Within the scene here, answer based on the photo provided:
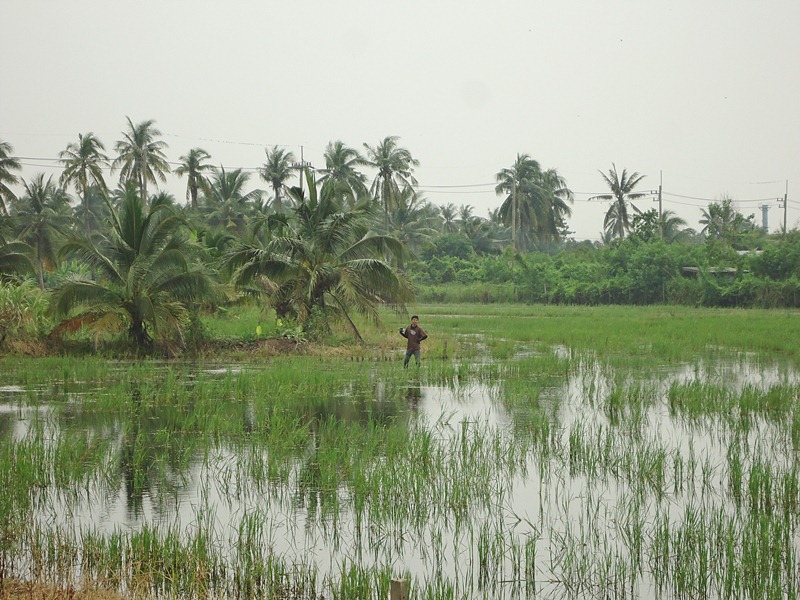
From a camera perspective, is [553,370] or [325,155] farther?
[325,155]

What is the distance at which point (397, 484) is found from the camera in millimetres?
7699

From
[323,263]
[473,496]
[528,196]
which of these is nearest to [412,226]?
[528,196]

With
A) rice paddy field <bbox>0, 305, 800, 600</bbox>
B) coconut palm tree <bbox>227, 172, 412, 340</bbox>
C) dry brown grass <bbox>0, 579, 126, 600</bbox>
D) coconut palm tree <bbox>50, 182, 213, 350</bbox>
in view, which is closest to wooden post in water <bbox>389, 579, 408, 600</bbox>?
rice paddy field <bbox>0, 305, 800, 600</bbox>

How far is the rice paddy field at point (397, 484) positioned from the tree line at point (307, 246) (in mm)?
2986

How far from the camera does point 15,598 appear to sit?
5.07 m

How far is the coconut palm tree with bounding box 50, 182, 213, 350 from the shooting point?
17688 millimetres

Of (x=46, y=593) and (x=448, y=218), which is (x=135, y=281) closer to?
(x=46, y=593)

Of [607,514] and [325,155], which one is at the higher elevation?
[325,155]

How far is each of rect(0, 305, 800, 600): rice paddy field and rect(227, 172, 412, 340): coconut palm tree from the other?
4981mm

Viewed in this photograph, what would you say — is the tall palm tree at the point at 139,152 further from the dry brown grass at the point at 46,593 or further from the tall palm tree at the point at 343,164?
the dry brown grass at the point at 46,593

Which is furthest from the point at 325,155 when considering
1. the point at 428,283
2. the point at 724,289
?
the point at 724,289

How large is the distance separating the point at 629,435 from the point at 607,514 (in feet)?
11.0

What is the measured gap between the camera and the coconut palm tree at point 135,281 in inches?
696

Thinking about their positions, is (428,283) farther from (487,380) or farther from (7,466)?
(7,466)
